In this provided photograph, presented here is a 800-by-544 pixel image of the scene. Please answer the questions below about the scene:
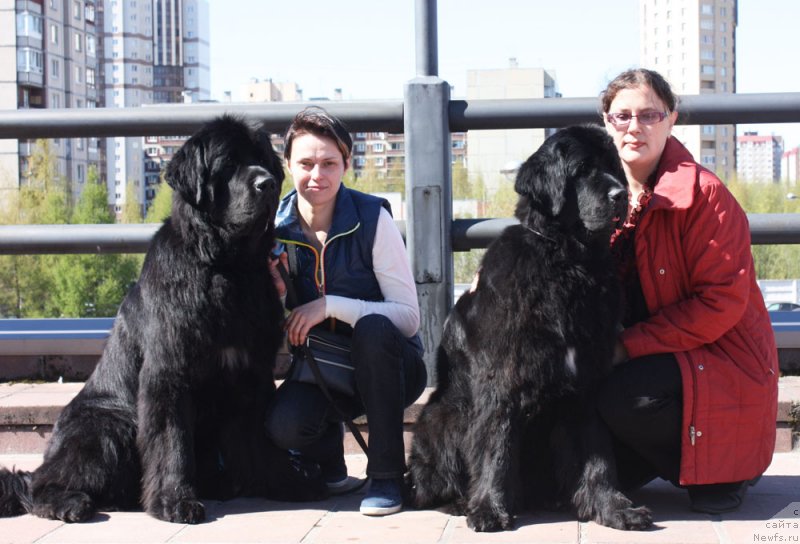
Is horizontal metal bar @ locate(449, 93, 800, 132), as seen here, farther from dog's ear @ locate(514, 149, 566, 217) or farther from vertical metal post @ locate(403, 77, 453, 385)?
dog's ear @ locate(514, 149, 566, 217)

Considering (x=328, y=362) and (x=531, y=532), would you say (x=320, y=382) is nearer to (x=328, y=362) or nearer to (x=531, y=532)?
(x=328, y=362)

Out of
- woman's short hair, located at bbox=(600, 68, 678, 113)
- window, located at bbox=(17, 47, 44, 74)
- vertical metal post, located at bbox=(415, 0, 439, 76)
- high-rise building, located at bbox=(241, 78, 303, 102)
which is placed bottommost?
woman's short hair, located at bbox=(600, 68, 678, 113)

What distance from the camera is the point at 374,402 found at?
3463mm

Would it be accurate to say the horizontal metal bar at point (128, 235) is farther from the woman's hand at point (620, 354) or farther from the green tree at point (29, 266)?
the green tree at point (29, 266)

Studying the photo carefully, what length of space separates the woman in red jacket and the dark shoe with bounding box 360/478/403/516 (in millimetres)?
820

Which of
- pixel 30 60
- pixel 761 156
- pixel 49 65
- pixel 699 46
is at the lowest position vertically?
pixel 761 156

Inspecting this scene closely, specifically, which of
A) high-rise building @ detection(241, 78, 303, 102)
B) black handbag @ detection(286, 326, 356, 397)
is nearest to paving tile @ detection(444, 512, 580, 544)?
black handbag @ detection(286, 326, 356, 397)

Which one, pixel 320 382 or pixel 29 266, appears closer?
pixel 320 382

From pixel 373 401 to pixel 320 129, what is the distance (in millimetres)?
1082

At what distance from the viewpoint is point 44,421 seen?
14.0ft

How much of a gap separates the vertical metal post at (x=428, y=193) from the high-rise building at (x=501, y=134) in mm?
55245

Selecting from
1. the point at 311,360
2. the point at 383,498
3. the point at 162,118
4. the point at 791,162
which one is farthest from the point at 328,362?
the point at 791,162

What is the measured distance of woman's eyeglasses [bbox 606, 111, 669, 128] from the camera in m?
3.35

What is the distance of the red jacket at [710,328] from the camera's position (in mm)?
3227
